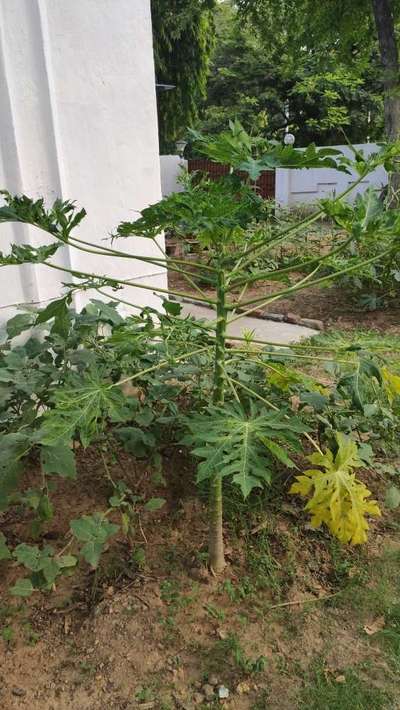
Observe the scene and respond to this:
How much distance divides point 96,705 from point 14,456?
2.49 feet

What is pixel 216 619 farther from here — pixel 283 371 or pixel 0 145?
pixel 0 145

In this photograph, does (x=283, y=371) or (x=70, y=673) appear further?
(x=283, y=371)

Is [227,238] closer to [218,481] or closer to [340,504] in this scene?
[218,481]

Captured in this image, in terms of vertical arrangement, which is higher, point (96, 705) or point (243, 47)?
point (243, 47)

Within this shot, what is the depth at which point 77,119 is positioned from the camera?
3027 mm

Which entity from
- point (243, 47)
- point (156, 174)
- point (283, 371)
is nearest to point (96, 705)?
point (283, 371)

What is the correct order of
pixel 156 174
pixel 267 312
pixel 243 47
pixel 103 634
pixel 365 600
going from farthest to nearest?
1. pixel 243 47
2. pixel 267 312
3. pixel 156 174
4. pixel 365 600
5. pixel 103 634

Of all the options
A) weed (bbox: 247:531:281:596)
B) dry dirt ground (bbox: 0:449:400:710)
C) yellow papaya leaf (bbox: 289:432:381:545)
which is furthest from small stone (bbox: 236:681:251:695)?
yellow papaya leaf (bbox: 289:432:381:545)

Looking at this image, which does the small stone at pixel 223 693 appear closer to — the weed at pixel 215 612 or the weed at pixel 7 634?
the weed at pixel 215 612

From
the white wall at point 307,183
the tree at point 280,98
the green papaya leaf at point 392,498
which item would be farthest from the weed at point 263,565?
the tree at point 280,98

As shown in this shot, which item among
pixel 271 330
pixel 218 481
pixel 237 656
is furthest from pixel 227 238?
pixel 271 330

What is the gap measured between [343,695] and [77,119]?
2.99 meters

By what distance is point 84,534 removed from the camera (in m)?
1.58

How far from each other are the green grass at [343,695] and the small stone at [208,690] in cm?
25
